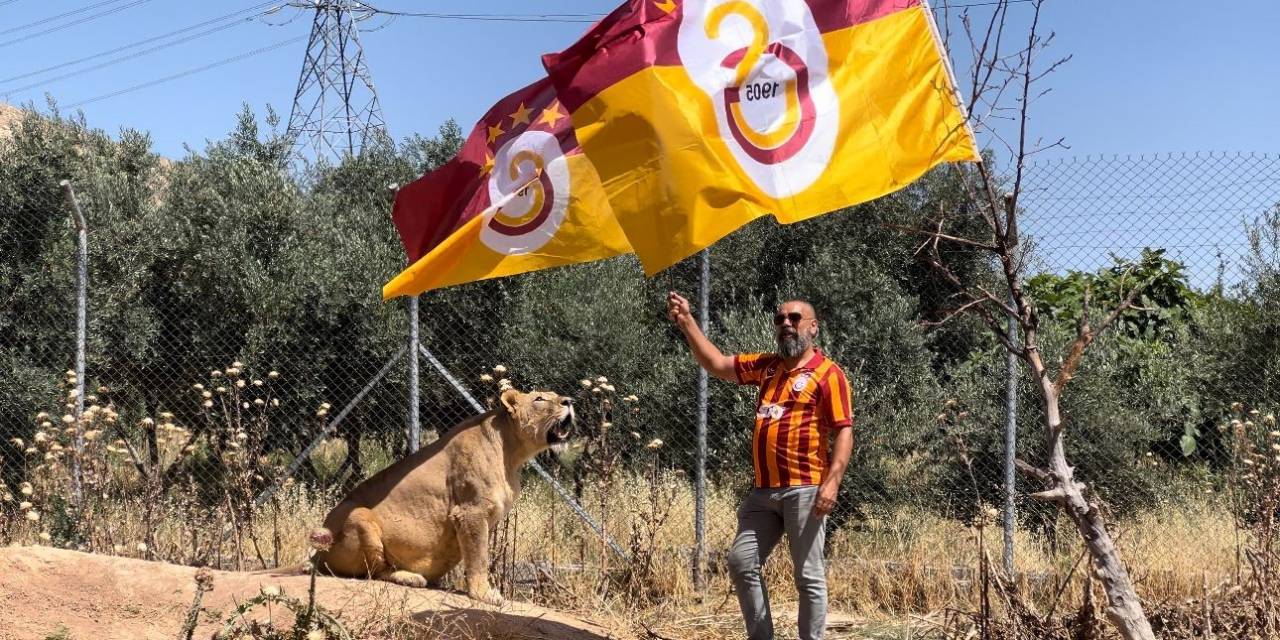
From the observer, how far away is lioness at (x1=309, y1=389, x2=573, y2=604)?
7.05m

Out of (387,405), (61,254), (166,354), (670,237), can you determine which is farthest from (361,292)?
(670,237)

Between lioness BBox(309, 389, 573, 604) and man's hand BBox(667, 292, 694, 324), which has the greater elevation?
man's hand BBox(667, 292, 694, 324)

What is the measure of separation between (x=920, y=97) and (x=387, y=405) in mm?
6047

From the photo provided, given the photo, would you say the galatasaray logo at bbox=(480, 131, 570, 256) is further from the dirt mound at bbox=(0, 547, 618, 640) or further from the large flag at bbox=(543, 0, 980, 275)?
the dirt mound at bbox=(0, 547, 618, 640)

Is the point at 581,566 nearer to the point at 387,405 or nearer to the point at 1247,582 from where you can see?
the point at 387,405

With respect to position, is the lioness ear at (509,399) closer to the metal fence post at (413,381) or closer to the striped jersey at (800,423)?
the metal fence post at (413,381)

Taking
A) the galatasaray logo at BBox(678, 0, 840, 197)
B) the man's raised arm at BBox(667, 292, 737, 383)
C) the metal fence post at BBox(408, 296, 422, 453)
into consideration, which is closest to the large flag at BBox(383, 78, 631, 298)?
the metal fence post at BBox(408, 296, 422, 453)

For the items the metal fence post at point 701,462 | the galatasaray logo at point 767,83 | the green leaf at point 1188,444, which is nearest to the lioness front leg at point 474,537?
the metal fence post at point 701,462

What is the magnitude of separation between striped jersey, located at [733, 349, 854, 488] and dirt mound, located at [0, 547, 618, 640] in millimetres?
1717

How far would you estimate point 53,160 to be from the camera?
36.1ft

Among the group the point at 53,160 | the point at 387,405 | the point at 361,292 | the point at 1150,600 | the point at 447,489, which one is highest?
the point at 53,160

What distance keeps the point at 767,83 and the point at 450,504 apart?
313 cm

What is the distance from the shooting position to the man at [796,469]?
18.8 feet

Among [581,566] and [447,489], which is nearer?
[447,489]
